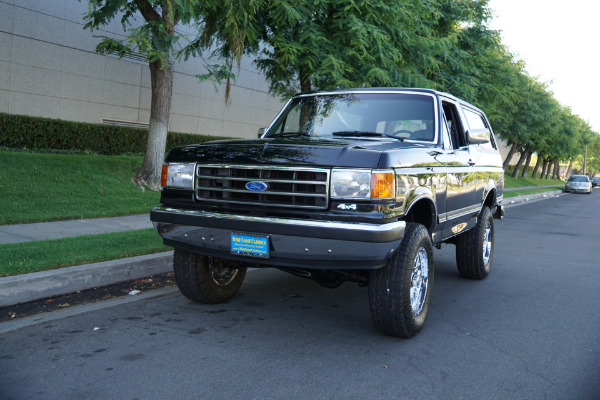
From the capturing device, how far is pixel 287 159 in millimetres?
4266

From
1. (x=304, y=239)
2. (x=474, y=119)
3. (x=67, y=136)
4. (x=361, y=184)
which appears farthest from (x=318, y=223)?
(x=67, y=136)

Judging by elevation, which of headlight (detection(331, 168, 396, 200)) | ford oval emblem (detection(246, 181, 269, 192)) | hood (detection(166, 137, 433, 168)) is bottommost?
ford oval emblem (detection(246, 181, 269, 192))

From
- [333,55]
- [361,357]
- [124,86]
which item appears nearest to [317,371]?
[361,357]

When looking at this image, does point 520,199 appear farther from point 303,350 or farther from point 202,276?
point 303,350

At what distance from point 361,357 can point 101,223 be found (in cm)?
612

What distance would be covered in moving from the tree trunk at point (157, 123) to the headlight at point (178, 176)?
318 inches

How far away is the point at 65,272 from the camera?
553 cm

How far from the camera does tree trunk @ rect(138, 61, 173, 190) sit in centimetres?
1260

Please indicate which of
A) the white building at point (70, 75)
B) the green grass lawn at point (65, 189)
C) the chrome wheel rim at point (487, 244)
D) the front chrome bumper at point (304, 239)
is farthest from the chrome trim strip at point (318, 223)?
the white building at point (70, 75)

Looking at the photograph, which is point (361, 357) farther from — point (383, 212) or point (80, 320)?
point (80, 320)

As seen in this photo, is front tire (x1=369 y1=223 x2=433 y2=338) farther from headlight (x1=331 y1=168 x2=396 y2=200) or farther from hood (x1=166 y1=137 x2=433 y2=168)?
hood (x1=166 y1=137 x2=433 y2=168)

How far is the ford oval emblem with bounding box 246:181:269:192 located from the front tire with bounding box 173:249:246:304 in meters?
0.96

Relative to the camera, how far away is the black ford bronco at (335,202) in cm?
405

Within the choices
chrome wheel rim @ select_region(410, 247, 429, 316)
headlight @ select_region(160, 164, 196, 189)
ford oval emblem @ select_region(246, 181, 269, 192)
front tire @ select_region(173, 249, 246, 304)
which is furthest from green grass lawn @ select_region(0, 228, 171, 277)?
chrome wheel rim @ select_region(410, 247, 429, 316)
